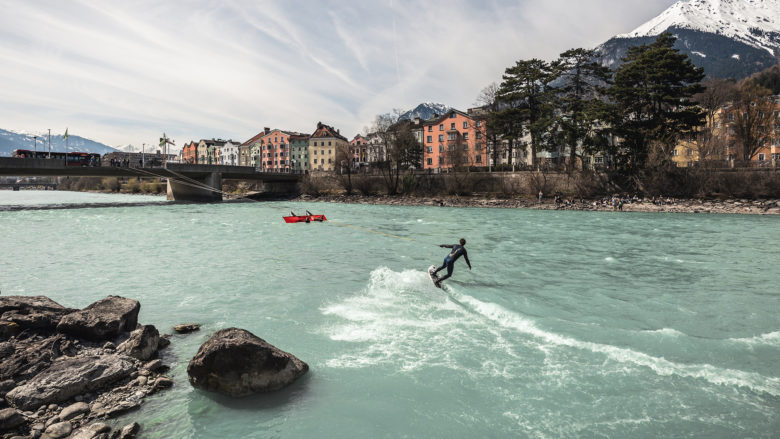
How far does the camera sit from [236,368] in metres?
7.18

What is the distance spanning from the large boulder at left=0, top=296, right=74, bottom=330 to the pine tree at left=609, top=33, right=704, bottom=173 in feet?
194

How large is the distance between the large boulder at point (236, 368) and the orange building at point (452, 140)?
244ft

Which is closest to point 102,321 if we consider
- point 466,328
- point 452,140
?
point 466,328

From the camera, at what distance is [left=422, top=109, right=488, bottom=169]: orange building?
84.2 metres

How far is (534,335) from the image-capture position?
33.7 ft

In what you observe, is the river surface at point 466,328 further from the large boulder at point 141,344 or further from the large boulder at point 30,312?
the large boulder at point 30,312

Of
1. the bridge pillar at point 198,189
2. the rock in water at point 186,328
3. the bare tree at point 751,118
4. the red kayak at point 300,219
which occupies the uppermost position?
the bare tree at point 751,118

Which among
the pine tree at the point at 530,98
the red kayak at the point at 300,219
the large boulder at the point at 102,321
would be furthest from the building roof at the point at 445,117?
the large boulder at the point at 102,321

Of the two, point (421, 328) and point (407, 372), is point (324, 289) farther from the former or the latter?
point (407, 372)

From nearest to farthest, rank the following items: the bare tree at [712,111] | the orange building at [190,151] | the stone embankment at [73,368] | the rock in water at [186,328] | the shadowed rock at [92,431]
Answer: the shadowed rock at [92,431], the stone embankment at [73,368], the rock in water at [186,328], the bare tree at [712,111], the orange building at [190,151]

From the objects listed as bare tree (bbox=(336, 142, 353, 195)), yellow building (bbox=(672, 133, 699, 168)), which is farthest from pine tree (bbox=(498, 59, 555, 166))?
bare tree (bbox=(336, 142, 353, 195))

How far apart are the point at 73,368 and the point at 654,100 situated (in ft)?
205

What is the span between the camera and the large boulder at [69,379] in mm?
6164

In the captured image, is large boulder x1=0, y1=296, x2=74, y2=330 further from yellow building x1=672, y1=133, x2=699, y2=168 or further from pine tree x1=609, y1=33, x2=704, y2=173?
yellow building x1=672, y1=133, x2=699, y2=168
